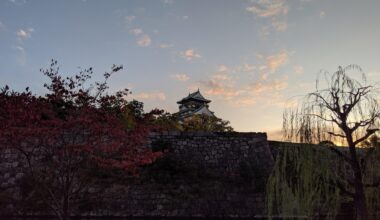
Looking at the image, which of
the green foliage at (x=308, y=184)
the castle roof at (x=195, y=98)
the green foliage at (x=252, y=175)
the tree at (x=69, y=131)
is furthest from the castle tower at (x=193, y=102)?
the green foliage at (x=308, y=184)

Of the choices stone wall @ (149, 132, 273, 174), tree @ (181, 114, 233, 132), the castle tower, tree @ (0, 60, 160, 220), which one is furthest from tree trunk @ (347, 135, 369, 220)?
the castle tower

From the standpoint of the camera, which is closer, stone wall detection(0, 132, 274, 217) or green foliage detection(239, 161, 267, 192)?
stone wall detection(0, 132, 274, 217)

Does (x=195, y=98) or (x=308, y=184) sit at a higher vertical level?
(x=195, y=98)

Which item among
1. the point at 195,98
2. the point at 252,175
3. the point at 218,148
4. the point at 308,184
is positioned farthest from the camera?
the point at 195,98

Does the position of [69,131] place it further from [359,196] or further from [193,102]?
[193,102]

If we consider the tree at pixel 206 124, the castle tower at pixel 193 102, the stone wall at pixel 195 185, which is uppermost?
the castle tower at pixel 193 102

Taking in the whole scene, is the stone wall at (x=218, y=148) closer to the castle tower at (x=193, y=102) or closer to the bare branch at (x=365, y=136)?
the bare branch at (x=365, y=136)

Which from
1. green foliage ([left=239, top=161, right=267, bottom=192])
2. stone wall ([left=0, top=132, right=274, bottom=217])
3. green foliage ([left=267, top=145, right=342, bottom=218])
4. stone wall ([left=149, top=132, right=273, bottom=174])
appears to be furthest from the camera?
stone wall ([left=149, top=132, right=273, bottom=174])

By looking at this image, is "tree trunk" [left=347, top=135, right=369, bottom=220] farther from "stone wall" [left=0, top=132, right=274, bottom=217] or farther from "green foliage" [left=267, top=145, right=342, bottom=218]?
"stone wall" [left=0, top=132, right=274, bottom=217]

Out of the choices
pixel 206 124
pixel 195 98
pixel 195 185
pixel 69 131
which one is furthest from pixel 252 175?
pixel 195 98

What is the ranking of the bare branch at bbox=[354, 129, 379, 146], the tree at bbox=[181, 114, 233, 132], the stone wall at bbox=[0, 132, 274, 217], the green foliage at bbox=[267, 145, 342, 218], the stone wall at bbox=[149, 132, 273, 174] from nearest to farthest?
the bare branch at bbox=[354, 129, 379, 146]
the green foliage at bbox=[267, 145, 342, 218]
the stone wall at bbox=[0, 132, 274, 217]
the stone wall at bbox=[149, 132, 273, 174]
the tree at bbox=[181, 114, 233, 132]

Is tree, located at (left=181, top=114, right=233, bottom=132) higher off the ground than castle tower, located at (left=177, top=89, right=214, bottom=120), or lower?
lower

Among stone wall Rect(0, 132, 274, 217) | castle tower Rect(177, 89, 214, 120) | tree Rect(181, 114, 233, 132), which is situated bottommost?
stone wall Rect(0, 132, 274, 217)

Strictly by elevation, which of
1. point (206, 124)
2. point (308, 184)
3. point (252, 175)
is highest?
point (206, 124)
